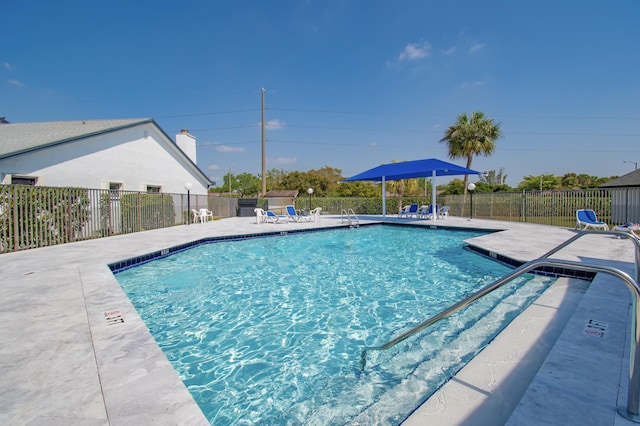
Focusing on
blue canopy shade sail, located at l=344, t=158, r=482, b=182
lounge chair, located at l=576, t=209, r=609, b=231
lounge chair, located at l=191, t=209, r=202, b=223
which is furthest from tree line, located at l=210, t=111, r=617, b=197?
lounge chair, located at l=576, t=209, r=609, b=231

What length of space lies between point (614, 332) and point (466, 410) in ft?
6.30

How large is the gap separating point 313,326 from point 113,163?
1386cm

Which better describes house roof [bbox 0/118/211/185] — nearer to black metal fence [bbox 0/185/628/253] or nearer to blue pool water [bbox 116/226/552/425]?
black metal fence [bbox 0/185/628/253]

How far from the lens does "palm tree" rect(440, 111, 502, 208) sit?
20.9 m

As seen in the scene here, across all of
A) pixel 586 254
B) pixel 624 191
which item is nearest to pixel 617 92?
pixel 624 191

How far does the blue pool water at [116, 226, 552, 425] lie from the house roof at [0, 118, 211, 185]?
24.5 feet

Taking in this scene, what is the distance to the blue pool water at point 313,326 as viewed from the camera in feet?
8.32

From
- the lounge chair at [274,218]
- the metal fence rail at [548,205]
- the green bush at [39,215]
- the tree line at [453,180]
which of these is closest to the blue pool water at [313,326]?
the green bush at [39,215]

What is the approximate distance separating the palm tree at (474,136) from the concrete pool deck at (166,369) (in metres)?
19.1

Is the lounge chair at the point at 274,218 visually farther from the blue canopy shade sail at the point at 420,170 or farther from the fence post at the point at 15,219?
the fence post at the point at 15,219

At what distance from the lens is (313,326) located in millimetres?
4027

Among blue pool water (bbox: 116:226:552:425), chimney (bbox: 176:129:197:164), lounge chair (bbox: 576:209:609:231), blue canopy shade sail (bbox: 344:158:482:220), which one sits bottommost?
blue pool water (bbox: 116:226:552:425)

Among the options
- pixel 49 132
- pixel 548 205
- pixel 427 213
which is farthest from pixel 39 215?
pixel 548 205

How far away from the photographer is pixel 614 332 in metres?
2.72
